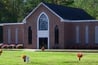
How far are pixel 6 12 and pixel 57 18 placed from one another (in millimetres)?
34912

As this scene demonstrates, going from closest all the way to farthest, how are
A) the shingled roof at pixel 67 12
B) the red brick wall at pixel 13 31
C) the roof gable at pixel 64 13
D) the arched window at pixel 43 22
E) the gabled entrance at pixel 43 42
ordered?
1. the roof gable at pixel 64 13
2. the shingled roof at pixel 67 12
3. the arched window at pixel 43 22
4. the gabled entrance at pixel 43 42
5. the red brick wall at pixel 13 31

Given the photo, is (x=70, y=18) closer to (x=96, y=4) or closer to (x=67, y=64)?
(x=96, y=4)

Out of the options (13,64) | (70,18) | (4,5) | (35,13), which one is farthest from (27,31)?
(13,64)

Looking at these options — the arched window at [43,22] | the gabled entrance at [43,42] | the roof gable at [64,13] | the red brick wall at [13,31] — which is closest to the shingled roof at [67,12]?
the roof gable at [64,13]

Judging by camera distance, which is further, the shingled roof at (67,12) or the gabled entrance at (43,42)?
the gabled entrance at (43,42)

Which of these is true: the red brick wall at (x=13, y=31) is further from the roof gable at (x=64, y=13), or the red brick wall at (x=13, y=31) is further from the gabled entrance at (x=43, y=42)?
the gabled entrance at (x=43, y=42)

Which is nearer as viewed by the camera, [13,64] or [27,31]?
[13,64]

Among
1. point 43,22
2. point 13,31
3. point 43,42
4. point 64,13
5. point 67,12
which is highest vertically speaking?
point 67,12

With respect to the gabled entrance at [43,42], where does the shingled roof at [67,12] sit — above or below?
above

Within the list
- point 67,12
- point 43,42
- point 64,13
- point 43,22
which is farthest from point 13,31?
point 64,13

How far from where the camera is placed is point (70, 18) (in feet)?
226

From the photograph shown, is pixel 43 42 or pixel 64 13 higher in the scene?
pixel 64 13

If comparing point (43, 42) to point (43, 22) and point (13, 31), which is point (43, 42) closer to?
point (43, 22)

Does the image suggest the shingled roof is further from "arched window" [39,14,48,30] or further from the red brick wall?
the red brick wall
